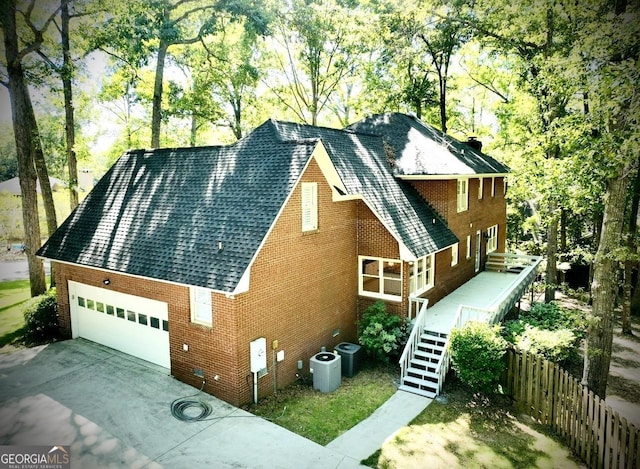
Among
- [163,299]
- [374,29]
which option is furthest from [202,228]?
[374,29]

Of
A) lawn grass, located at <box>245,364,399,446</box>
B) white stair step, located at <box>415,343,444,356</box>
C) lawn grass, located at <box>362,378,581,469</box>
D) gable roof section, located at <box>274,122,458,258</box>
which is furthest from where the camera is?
gable roof section, located at <box>274,122,458,258</box>

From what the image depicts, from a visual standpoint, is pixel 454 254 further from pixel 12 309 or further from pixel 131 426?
pixel 12 309

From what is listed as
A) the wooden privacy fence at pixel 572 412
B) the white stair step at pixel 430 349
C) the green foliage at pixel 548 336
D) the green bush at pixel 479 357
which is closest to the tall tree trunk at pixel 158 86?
the white stair step at pixel 430 349

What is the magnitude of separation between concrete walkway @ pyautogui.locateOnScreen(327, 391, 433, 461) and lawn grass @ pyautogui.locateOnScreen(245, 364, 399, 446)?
205 millimetres

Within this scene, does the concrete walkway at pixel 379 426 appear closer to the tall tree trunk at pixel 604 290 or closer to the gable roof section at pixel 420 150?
the tall tree trunk at pixel 604 290

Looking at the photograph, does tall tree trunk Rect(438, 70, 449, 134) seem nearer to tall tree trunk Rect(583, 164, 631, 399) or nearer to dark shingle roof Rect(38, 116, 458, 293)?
dark shingle roof Rect(38, 116, 458, 293)

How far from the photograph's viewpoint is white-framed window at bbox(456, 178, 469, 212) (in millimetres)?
18859

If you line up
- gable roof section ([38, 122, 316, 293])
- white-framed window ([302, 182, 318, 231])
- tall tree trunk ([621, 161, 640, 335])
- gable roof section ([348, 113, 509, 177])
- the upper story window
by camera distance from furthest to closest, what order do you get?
tall tree trunk ([621, 161, 640, 335]) → the upper story window → gable roof section ([348, 113, 509, 177]) → white-framed window ([302, 182, 318, 231]) → gable roof section ([38, 122, 316, 293])

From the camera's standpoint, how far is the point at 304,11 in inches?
1037

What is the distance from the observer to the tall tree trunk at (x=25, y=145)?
16141 millimetres

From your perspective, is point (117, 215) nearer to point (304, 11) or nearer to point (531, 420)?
point (531, 420)

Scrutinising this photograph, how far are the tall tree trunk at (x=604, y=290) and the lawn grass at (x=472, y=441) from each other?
276 centimetres

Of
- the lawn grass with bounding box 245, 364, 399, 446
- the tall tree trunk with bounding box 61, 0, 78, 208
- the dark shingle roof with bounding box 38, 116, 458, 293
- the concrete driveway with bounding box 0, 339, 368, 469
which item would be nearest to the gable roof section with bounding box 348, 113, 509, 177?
the dark shingle roof with bounding box 38, 116, 458, 293

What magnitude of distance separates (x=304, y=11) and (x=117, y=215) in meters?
18.8
